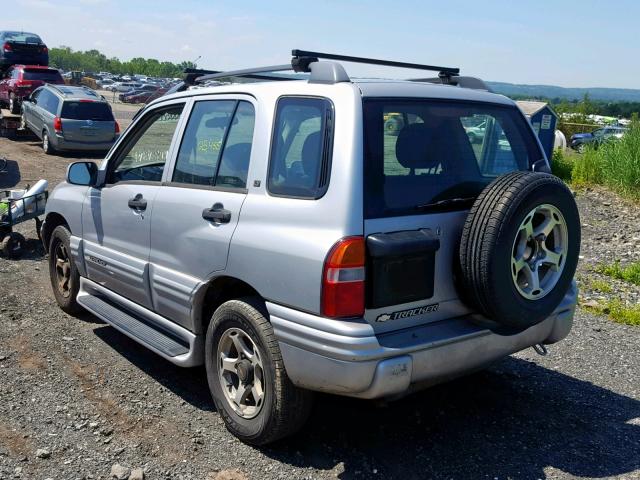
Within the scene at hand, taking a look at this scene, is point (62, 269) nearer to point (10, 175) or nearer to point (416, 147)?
point (416, 147)

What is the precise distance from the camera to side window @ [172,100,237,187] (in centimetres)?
406

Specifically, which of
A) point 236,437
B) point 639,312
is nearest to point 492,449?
point 236,437

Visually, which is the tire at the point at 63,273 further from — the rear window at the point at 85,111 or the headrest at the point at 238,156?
the rear window at the point at 85,111

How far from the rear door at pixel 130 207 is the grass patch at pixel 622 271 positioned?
575 centimetres

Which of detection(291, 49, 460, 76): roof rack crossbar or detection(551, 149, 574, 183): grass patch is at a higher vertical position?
detection(291, 49, 460, 76): roof rack crossbar

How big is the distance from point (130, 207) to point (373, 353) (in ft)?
7.68

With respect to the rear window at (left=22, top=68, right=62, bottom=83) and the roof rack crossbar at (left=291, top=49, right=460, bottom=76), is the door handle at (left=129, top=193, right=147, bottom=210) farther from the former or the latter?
the rear window at (left=22, top=68, right=62, bottom=83)

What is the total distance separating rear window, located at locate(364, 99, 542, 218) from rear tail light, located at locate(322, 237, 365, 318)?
0.20 m

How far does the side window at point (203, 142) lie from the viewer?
406cm

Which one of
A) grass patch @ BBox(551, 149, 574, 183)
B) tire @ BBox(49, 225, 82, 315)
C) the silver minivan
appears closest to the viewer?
tire @ BBox(49, 225, 82, 315)

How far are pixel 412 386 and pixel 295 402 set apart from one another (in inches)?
24.3

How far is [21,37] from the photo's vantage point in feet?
87.4

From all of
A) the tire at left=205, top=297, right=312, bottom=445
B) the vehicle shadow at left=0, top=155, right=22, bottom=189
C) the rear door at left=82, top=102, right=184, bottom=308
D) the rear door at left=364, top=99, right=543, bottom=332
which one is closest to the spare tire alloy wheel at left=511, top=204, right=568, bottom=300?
the rear door at left=364, top=99, right=543, bottom=332

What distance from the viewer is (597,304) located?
6816 millimetres
